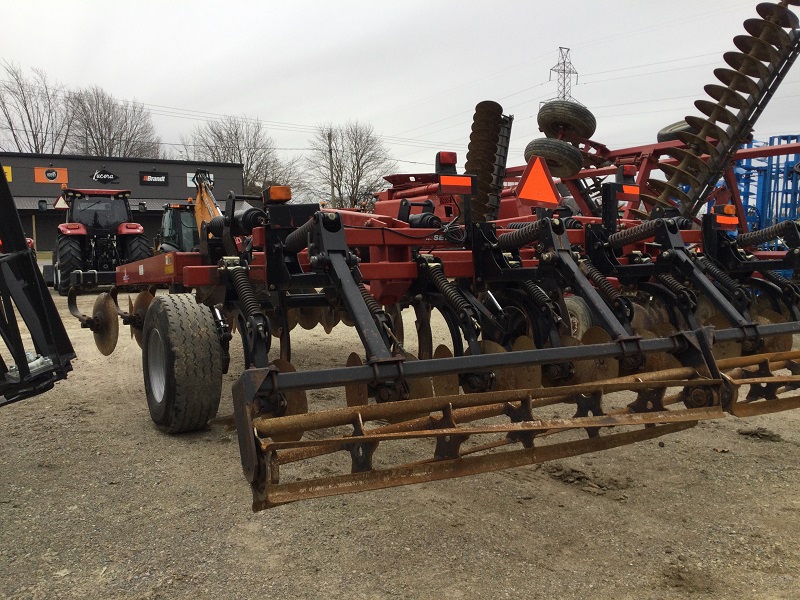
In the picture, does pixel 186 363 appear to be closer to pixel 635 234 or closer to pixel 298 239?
pixel 298 239

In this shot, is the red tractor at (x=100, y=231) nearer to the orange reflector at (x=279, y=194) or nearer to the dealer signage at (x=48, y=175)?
the orange reflector at (x=279, y=194)

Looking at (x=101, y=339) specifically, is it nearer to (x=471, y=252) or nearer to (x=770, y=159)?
(x=471, y=252)

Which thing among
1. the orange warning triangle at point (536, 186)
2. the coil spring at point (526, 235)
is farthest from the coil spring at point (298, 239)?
the orange warning triangle at point (536, 186)

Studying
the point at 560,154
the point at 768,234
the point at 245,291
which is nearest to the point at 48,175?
the point at 560,154

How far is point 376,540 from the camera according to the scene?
311cm

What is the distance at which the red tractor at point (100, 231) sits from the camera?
1530 centimetres

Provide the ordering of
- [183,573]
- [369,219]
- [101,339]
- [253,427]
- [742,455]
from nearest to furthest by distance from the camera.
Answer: [253,427] → [183,573] → [742,455] → [369,219] → [101,339]

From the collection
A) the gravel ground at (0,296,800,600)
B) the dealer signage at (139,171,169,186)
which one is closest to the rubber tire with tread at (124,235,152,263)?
the gravel ground at (0,296,800,600)

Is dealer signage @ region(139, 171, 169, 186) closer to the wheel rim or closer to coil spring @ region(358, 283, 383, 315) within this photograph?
the wheel rim

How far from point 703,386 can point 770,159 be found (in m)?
8.26

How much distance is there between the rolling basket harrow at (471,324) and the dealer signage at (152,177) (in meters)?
25.7

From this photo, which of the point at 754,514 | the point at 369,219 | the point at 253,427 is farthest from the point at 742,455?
the point at 253,427

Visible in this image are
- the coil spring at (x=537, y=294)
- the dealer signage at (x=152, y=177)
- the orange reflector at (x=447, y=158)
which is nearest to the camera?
the coil spring at (x=537, y=294)

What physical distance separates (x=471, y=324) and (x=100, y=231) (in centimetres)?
1364
